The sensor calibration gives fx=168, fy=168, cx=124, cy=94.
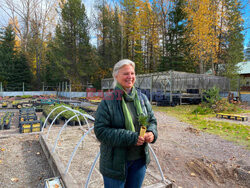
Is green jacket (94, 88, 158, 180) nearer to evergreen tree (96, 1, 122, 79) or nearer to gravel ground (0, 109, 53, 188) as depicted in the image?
gravel ground (0, 109, 53, 188)

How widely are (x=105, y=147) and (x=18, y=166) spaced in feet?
11.1

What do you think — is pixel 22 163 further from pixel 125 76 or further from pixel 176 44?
pixel 176 44

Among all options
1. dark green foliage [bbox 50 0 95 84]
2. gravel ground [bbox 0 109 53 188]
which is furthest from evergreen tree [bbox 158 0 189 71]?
gravel ground [bbox 0 109 53 188]

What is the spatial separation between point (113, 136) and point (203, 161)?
3.41 metres

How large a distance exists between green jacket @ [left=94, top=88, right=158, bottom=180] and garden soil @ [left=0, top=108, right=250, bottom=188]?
5.44ft

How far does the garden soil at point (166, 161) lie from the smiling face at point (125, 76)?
6.74ft

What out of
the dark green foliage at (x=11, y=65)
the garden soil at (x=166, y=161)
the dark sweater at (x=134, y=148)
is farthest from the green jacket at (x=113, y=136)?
the dark green foliage at (x=11, y=65)

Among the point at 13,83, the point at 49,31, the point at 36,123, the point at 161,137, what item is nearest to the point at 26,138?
the point at 36,123

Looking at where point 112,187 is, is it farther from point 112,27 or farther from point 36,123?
point 112,27

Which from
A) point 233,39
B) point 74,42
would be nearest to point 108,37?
point 74,42

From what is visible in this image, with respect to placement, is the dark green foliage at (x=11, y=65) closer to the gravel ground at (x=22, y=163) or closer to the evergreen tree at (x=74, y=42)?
the evergreen tree at (x=74, y=42)

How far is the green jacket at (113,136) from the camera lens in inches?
56.9

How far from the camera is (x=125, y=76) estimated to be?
63.4 inches

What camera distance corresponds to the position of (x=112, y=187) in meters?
1.55
